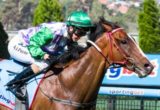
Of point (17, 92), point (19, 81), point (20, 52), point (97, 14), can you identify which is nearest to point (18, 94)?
point (17, 92)

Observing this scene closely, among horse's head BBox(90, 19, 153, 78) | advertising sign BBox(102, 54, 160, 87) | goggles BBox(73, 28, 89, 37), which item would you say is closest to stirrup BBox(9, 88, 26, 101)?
goggles BBox(73, 28, 89, 37)

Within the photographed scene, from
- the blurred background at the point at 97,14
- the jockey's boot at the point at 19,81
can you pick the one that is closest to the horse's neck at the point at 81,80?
the jockey's boot at the point at 19,81

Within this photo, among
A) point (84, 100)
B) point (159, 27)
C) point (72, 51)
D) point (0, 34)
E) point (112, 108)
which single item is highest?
point (72, 51)

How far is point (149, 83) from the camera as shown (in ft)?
39.8

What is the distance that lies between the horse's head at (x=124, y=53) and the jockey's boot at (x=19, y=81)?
942mm

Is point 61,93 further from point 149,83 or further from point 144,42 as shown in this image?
point 144,42

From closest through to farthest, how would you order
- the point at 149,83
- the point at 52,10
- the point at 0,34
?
the point at 149,83, the point at 0,34, the point at 52,10

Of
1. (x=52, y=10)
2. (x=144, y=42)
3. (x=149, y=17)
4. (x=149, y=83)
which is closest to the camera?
(x=149, y=83)

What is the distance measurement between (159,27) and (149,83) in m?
16.5

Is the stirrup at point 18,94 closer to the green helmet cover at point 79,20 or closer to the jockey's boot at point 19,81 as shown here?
the jockey's boot at point 19,81

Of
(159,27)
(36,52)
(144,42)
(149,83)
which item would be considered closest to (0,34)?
(144,42)

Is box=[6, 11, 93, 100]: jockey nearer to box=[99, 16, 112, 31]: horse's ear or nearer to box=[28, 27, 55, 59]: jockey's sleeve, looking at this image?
box=[28, 27, 55, 59]: jockey's sleeve

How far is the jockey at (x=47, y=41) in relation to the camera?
6.37 metres

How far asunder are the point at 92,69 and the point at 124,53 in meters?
0.40
